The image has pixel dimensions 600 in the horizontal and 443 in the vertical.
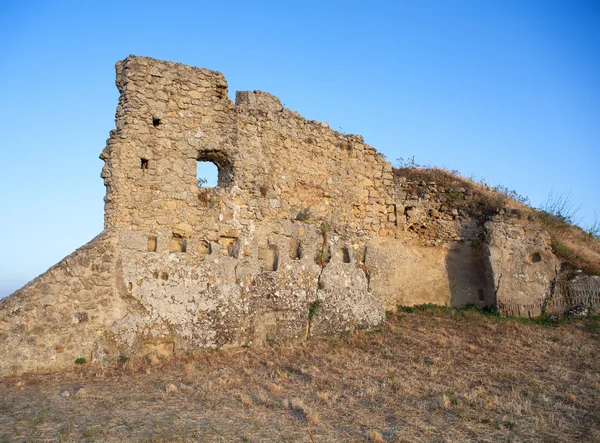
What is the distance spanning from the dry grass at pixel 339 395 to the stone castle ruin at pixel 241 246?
0.54 m

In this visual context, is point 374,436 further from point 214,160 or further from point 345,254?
point 214,160

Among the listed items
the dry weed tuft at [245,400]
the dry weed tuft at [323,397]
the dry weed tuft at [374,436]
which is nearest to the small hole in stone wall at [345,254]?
the dry weed tuft at [323,397]

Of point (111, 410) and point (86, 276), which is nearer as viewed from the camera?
point (111, 410)

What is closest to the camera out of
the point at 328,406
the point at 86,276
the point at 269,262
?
the point at 328,406

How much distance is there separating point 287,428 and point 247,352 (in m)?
2.92

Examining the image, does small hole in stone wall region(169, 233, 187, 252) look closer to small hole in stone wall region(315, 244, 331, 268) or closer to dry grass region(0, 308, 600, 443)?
dry grass region(0, 308, 600, 443)

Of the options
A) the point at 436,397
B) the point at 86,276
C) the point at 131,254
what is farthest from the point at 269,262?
the point at 436,397

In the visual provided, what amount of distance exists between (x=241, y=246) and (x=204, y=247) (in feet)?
2.00

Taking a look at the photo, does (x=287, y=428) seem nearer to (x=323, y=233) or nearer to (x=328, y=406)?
(x=328, y=406)

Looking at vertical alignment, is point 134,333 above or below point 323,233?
below

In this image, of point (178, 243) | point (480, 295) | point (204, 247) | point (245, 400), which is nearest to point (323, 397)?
point (245, 400)

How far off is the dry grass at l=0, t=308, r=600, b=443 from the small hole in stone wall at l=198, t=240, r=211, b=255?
160 cm

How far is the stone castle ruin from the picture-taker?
7.45 meters

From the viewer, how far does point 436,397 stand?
6.43 metres
